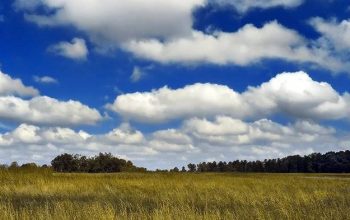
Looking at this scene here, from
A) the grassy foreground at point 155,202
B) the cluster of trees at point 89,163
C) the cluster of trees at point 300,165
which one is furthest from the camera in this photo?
the cluster of trees at point 300,165

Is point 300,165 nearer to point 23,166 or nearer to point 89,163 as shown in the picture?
point 89,163

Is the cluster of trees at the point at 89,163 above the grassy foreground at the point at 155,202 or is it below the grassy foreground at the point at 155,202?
above

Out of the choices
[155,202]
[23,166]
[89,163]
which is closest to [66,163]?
[89,163]

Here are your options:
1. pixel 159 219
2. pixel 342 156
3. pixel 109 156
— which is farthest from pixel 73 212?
pixel 342 156

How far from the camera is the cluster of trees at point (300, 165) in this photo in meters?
134

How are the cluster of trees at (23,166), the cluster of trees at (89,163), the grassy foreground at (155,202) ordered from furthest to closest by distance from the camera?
the cluster of trees at (89,163) → the cluster of trees at (23,166) → the grassy foreground at (155,202)

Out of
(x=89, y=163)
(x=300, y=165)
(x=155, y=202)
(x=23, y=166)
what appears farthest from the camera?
(x=300, y=165)

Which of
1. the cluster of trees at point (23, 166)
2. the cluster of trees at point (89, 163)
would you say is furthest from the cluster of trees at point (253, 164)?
the cluster of trees at point (23, 166)

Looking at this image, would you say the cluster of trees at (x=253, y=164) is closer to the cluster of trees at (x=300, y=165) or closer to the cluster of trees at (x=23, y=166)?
the cluster of trees at (x=300, y=165)

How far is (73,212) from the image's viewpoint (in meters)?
11.5

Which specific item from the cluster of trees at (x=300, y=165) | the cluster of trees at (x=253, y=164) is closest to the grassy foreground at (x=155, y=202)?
the cluster of trees at (x=253, y=164)

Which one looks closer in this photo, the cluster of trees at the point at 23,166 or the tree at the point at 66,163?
the cluster of trees at the point at 23,166

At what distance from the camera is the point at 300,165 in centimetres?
14588

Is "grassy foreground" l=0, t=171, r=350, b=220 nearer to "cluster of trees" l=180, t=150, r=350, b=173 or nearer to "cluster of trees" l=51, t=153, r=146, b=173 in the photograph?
"cluster of trees" l=51, t=153, r=146, b=173
